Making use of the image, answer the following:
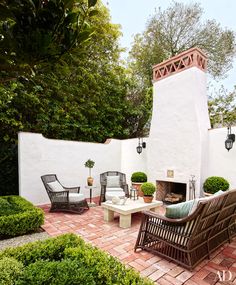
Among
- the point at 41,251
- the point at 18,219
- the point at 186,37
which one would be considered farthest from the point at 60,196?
the point at 186,37

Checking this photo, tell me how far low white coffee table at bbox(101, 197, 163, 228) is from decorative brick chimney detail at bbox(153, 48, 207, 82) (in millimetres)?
4544

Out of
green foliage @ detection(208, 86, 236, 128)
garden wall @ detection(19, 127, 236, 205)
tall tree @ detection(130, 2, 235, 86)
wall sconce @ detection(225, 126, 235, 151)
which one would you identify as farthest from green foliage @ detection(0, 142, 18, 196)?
green foliage @ detection(208, 86, 236, 128)

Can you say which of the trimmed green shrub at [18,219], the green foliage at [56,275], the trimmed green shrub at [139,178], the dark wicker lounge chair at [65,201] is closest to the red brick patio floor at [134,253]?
the dark wicker lounge chair at [65,201]

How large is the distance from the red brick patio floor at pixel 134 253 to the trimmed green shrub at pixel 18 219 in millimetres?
393

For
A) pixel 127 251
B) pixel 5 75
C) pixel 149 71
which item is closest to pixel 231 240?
pixel 127 251

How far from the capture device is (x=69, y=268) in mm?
1980

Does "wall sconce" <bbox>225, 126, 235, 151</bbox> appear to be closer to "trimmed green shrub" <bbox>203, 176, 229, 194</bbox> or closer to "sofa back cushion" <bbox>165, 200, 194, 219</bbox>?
"trimmed green shrub" <bbox>203, 176, 229, 194</bbox>

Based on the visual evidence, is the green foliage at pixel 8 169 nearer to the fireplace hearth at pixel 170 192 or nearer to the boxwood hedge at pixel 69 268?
the boxwood hedge at pixel 69 268

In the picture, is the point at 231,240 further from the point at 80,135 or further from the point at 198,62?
the point at 80,135

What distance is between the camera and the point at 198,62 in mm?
6285

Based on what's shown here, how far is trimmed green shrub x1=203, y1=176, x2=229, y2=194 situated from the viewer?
5.48 meters

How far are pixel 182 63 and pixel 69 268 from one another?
21.5 feet

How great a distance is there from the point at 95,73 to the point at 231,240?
861 cm

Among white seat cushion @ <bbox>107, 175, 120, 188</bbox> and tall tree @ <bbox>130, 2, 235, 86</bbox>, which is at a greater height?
tall tree @ <bbox>130, 2, 235, 86</bbox>
